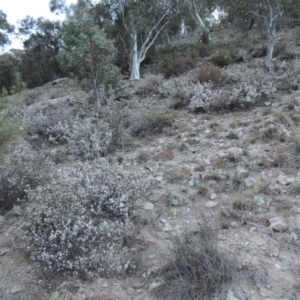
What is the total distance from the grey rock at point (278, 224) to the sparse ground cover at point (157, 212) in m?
0.02

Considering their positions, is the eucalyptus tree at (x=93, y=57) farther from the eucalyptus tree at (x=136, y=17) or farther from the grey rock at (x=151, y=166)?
the eucalyptus tree at (x=136, y=17)

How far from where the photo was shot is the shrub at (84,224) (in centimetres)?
267

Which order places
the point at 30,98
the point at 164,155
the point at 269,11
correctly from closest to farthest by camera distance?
1. the point at 164,155
2. the point at 269,11
3. the point at 30,98

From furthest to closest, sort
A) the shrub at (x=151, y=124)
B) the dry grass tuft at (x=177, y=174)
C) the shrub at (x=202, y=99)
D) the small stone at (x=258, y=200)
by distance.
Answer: the shrub at (x=202, y=99), the shrub at (x=151, y=124), the dry grass tuft at (x=177, y=174), the small stone at (x=258, y=200)

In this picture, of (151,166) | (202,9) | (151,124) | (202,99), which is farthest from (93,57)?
(202,9)

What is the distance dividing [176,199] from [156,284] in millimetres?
1248

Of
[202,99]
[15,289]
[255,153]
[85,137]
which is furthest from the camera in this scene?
[202,99]

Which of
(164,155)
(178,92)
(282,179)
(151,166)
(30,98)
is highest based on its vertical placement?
(30,98)

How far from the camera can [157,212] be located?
134 inches

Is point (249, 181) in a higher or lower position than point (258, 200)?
higher

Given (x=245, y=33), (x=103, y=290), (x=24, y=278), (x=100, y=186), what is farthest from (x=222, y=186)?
(x=245, y=33)

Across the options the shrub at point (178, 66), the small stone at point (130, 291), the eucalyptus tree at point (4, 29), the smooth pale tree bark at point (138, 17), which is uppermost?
the eucalyptus tree at point (4, 29)

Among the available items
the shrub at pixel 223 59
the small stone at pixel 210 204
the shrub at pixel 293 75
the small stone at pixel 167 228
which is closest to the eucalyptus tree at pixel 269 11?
the shrub at pixel 293 75

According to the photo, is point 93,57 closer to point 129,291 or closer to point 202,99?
point 202,99
